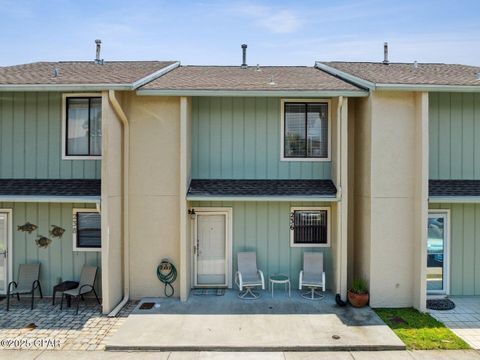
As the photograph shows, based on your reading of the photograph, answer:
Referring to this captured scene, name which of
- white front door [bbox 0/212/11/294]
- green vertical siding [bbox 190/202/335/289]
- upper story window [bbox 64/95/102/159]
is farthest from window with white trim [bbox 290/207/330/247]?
white front door [bbox 0/212/11/294]

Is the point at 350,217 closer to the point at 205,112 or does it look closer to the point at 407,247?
the point at 407,247

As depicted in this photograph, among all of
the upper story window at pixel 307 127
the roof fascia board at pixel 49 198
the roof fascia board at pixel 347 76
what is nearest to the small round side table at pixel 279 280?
the upper story window at pixel 307 127

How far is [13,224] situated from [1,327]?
106 inches

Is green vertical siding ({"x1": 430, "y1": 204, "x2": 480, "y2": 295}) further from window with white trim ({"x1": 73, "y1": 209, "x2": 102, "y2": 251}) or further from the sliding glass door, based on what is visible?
window with white trim ({"x1": 73, "y1": 209, "x2": 102, "y2": 251})

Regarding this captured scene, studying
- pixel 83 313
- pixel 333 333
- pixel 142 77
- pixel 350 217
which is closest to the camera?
pixel 333 333

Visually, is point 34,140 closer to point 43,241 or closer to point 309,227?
point 43,241

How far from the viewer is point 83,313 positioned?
7.39 m

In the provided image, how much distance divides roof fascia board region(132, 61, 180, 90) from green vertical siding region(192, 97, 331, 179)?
120 cm

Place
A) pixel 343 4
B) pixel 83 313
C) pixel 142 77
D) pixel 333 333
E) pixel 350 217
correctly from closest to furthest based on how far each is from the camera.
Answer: pixel 333 333 → pixel 83 313 → pixel 142 77 → pixel 350 217 → pixel 343 4

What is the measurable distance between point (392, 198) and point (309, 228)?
2147 millimetres

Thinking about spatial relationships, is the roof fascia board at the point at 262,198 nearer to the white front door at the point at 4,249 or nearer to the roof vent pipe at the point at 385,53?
the white front door at the point at 4,249

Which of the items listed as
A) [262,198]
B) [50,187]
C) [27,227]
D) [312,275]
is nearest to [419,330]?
[312,275]

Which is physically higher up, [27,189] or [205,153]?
[205,153]

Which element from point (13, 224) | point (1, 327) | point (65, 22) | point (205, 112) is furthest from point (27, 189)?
point (65, 22)
